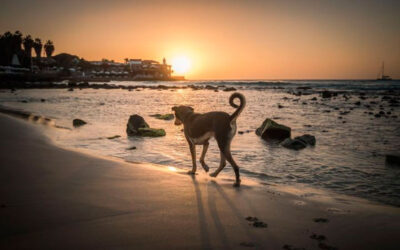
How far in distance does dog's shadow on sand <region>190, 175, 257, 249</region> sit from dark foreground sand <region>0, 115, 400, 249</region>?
0.01 metres

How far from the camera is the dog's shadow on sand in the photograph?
338 centimetres

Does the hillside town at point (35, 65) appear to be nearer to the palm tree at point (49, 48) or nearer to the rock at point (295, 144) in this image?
the palm tree at point (49, 48)

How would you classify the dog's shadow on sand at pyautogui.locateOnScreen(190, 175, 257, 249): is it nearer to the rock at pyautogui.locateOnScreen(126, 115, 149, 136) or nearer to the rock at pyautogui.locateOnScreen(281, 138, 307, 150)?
the rock at pyautogui.locateOnScreen(281, 138, 307, 150)

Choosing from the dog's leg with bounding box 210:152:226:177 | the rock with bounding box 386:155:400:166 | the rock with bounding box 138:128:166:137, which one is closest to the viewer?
the dog's leg with bounding box 210:152:226:177

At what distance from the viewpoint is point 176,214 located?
161 inches

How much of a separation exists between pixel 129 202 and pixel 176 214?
2.90 feet

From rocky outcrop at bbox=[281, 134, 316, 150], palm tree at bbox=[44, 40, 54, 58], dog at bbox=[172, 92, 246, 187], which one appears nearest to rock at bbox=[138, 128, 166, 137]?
dog at bbox=[172, 92, 246, 187]

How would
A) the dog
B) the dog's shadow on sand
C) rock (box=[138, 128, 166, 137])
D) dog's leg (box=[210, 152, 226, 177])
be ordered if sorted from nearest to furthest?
the dog's shadow on sand < the dog < dog's leg (box=[210, 152, 226, 177]) < rock (box=[138, 128, 166, 137])

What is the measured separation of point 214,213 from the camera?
4262 mm

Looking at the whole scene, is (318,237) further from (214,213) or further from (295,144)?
(295,144)

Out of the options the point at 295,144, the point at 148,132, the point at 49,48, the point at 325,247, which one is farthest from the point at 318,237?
the point at 49,48

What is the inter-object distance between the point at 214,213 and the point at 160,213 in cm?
87

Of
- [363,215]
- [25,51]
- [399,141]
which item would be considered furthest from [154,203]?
[25,51]

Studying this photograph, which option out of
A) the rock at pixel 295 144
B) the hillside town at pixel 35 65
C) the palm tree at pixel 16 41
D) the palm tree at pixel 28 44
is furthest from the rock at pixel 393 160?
the palm tree at pixel 28 44
